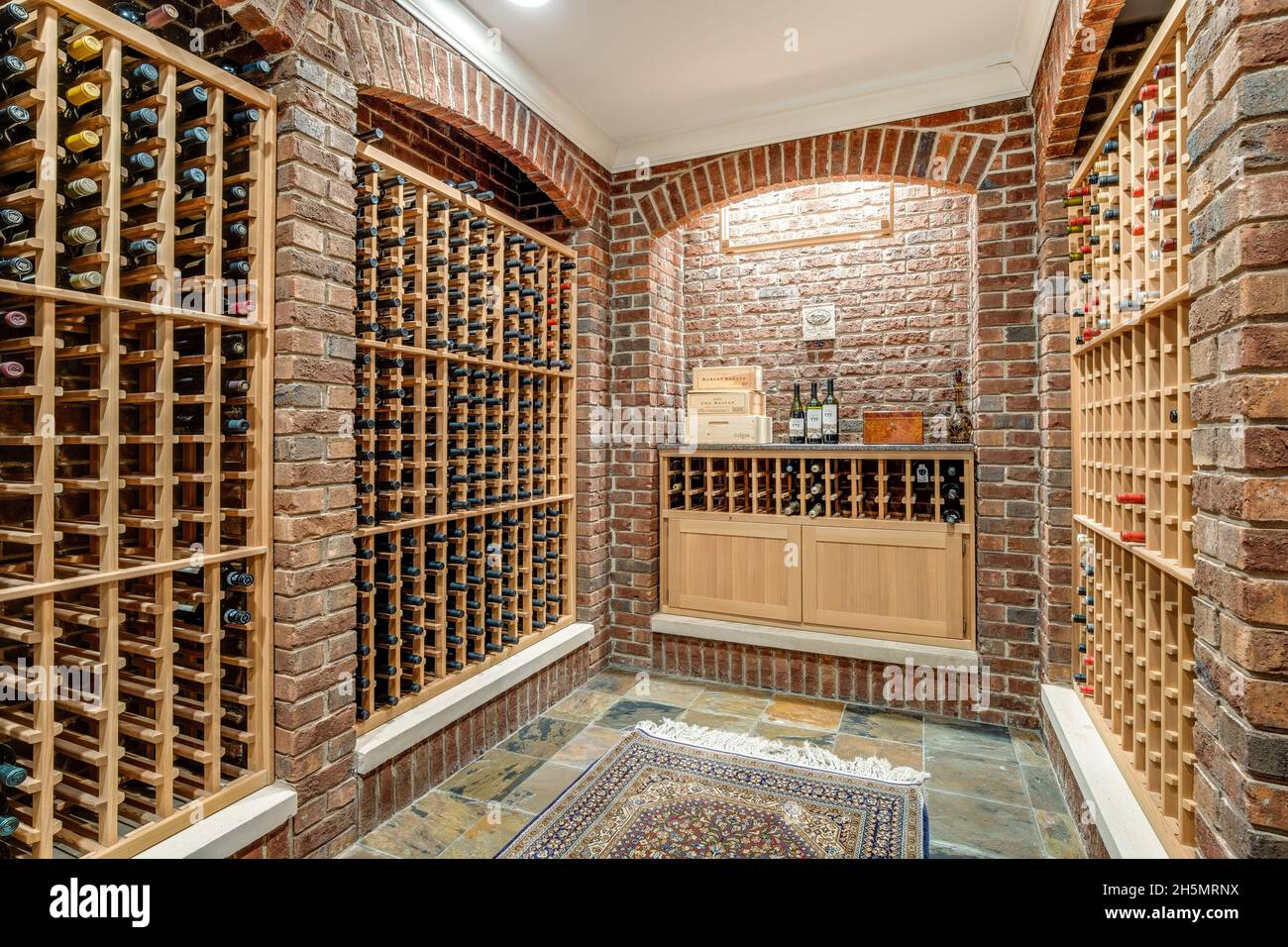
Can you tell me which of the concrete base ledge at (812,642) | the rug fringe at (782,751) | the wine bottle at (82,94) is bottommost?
the rug fringe at (782,751)

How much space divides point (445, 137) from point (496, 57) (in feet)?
2.00

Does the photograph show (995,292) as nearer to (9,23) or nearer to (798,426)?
(798,426)

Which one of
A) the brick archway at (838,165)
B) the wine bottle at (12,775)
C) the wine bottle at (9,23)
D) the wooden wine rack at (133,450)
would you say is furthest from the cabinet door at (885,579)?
the wine bottle at (9,23)

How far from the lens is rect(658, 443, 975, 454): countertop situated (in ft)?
9.68

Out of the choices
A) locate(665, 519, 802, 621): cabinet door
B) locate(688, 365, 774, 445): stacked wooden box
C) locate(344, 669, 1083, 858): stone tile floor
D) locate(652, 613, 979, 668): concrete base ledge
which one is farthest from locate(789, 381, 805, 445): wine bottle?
locate(344, 669, 1083, 858): stone tile floor

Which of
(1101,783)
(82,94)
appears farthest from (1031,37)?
(82,94)

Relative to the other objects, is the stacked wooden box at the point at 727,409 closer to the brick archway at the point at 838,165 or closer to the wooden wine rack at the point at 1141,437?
the brick archway at the point at 838,165

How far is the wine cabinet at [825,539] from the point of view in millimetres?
3000

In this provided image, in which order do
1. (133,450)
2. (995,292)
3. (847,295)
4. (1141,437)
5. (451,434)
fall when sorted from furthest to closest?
(847,295)
(995,292)
(451,434)
(133,450)
(1141,437)

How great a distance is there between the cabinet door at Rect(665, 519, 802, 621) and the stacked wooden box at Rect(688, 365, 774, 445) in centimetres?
44

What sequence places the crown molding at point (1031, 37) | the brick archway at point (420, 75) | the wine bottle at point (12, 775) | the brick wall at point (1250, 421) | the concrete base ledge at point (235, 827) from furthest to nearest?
1. the crown molding at point (1031, 37)
2. the brick archway at point (420, 75)
3. the concrete base ledge at point (235, 827)
4. the wine bottle at point (12, 775)
5. the brick wall at point (1250, 421)

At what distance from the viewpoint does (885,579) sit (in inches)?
122

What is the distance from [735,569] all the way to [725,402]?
848 mm
